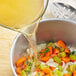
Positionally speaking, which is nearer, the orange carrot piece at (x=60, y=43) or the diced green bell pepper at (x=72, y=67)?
the diced green bell pepper at (x=72, y=67)

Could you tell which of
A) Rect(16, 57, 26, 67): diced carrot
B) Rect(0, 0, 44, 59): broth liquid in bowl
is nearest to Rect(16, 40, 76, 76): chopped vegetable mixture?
Rect(16, 57, 26, 67): diced carrot

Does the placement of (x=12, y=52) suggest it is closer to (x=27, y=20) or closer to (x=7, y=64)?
(x=7, y=64)

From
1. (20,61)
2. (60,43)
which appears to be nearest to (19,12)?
(20,61)

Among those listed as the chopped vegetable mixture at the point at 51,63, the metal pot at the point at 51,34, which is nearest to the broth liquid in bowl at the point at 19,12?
the metal pot at the point at 51,34

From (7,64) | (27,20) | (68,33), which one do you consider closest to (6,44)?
(7,64)

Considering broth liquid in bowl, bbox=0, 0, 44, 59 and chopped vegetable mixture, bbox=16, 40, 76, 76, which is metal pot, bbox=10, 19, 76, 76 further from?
broth liquid in bowl, bbox=0, 0, 44, 59

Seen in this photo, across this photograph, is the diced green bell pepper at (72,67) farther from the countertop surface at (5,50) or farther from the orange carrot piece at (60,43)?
the countertop surface at (5,50)

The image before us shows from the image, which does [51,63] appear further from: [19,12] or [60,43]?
[19,12]

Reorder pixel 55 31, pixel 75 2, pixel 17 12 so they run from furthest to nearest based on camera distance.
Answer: pixel 75 2 → pixel 55 31 → pixel 17 12
